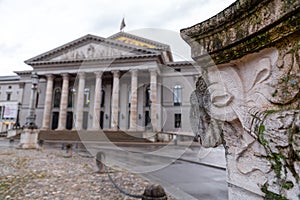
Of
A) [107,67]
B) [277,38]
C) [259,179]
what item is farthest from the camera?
[107,67]

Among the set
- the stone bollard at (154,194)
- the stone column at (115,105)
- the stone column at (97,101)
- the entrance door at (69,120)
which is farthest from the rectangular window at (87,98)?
the stone bollard at (154,194)

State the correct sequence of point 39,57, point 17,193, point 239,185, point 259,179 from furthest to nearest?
point 39,57
point 17,193
point 239,185
point 259,179

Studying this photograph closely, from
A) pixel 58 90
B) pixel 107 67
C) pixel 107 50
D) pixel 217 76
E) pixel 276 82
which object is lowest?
pixel 276 82

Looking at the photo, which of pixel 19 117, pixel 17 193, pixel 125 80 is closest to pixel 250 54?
pixel 17 193

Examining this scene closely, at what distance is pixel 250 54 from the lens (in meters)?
1.21

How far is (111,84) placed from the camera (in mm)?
40094

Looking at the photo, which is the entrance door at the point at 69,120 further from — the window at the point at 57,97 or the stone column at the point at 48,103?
the stone column at the point at 48,103

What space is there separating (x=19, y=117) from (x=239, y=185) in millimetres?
51222

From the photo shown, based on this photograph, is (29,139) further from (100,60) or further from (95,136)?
(100,60)

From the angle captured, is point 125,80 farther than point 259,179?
Yes

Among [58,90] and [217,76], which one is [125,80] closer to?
[58,90]

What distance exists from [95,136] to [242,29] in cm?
3069

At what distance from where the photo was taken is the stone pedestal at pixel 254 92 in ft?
3.18

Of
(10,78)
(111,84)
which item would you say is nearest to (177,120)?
(111,84)
